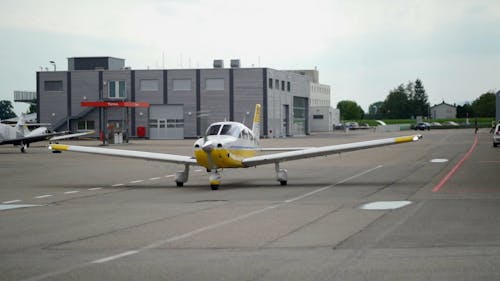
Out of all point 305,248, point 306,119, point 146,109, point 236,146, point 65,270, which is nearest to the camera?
point 65,270

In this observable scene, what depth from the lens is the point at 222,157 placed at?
23.3 metres

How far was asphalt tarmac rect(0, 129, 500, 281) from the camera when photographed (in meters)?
9.23

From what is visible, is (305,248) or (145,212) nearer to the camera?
(305,248)

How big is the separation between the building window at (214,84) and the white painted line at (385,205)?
82.1 m

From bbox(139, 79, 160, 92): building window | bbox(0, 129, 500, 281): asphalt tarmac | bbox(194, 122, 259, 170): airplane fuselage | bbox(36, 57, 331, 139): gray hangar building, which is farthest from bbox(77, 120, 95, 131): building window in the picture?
bbox(194, 122, 259, 170): airplane fuselage

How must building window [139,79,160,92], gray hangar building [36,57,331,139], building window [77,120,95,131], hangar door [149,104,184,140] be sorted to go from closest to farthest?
gray hangar building [36,57,331,139] < hangar door [149,104,184,140] < building window [139,79,160,92] < building window [77,120,95,131]

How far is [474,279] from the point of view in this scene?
831 cm

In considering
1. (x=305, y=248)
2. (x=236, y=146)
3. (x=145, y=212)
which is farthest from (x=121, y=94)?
(x=305, y=248)

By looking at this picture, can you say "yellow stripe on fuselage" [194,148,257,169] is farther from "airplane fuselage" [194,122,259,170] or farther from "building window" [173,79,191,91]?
"building window" [173,79,191,91]

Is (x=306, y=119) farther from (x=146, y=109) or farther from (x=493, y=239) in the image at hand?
(x=493, y=239)

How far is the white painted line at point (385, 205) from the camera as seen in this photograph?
16594 mm

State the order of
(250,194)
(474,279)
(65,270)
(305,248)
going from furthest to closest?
(250,194) → (305,248) → (65,270) → (474,279)

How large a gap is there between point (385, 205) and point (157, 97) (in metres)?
84.3

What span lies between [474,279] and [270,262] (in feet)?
8.65
